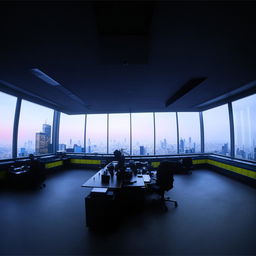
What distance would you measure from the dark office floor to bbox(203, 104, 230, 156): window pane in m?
2.97

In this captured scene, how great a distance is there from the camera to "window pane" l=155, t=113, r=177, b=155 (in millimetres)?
7512

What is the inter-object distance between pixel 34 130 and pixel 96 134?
319 centimetres

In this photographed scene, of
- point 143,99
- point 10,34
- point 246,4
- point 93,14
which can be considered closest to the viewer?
point 246,4

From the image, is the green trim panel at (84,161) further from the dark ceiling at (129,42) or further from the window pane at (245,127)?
the window pane at (245,127)

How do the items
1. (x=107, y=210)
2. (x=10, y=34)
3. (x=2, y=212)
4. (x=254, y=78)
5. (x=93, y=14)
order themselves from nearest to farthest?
1. (x=93, y=14)
2. (x=10, y=34)
3. (x=107, y=210)
4. (x=2, y=212)
5. (x=254, y=78)

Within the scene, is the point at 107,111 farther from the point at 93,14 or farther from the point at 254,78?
the point at 254,78

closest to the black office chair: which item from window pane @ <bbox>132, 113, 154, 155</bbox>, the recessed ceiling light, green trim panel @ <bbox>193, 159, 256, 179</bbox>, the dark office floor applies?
the dark office floor

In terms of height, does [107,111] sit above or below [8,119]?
above

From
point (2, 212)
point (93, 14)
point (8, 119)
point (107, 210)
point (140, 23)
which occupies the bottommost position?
point (2, 212)

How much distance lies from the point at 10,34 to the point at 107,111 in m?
5.49

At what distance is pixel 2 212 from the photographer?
120 inches

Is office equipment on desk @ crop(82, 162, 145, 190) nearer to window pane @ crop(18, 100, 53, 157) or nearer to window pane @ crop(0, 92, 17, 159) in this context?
window pane @ crop(0, 92, 17, 159)

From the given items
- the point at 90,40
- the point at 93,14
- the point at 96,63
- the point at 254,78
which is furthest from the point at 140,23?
the point at 254,78

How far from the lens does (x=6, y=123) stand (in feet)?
16.3
